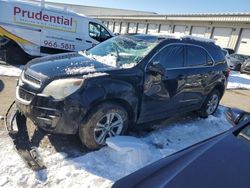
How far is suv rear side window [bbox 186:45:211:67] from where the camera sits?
5.37 metres

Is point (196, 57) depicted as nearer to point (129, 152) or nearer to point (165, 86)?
point (165, 86)

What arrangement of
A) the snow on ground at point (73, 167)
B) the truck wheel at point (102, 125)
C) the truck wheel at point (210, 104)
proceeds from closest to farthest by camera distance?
the snow on ground at point (73, 167) < the truck wheel at point (102, 125) < the truck wheel at point (210, 104)

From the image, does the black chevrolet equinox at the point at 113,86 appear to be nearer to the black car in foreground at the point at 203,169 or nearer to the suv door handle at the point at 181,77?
the suv door handle at the point at 181,77

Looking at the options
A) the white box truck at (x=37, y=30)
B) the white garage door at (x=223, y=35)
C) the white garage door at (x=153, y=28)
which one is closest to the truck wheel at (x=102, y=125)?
the white box truck at (x=37, y=30)

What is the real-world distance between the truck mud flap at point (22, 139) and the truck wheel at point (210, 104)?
153 inches

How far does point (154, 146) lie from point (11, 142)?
86.4 inches

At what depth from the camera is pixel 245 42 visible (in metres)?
23.2

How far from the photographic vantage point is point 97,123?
12.8ft

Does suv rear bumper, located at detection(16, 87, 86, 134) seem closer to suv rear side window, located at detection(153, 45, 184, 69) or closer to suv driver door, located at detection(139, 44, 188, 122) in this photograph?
suv driver door, located at detection(139, 44, 188, 122)

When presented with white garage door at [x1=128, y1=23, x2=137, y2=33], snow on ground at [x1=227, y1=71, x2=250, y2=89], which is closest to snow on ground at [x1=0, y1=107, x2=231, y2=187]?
snow on ground at [x1=227, y1=71, x2=250, y2=89]

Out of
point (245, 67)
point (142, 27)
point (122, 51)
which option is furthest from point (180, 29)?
point (122, 51)

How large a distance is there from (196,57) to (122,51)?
1700 mm

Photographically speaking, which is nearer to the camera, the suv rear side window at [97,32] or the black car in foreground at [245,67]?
the suv rear side window at [97,32]

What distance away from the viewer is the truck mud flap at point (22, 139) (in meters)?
3.56
